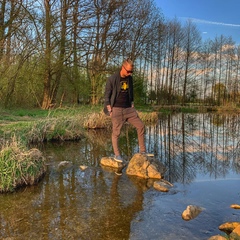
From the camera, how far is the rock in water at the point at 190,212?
10.7ft

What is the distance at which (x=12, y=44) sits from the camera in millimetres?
13875

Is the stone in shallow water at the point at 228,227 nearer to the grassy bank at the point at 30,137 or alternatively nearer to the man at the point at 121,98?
the man at the point at 121,98

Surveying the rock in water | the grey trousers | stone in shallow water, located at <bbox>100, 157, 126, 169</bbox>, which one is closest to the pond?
the rock in water

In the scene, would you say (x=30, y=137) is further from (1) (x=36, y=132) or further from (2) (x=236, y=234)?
(2) (x=236, y=234)

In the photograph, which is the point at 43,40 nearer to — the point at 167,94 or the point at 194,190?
the point at 194,190

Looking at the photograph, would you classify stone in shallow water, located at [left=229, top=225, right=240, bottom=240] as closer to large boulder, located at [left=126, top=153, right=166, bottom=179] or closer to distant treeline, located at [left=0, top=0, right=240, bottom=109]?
large boulder, located at [left=126, top=153, right=166, bottom=179]

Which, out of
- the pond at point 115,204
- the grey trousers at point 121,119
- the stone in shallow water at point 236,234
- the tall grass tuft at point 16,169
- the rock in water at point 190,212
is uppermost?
the grey trousers at point 121,119

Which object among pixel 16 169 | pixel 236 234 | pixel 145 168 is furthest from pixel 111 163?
pixel 236 234

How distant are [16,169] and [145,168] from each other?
2.22 m

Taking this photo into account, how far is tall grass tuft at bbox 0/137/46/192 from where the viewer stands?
4.12 m

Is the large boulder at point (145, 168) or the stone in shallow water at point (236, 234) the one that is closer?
the stone in shallow water at point (236, 234)

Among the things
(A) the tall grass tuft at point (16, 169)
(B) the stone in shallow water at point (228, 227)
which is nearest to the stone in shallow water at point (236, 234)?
(B) the stone in shallow water at point (228, 227)

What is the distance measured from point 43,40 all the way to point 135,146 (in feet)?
34.6

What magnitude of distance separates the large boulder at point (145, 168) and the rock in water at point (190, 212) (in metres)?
1.57
